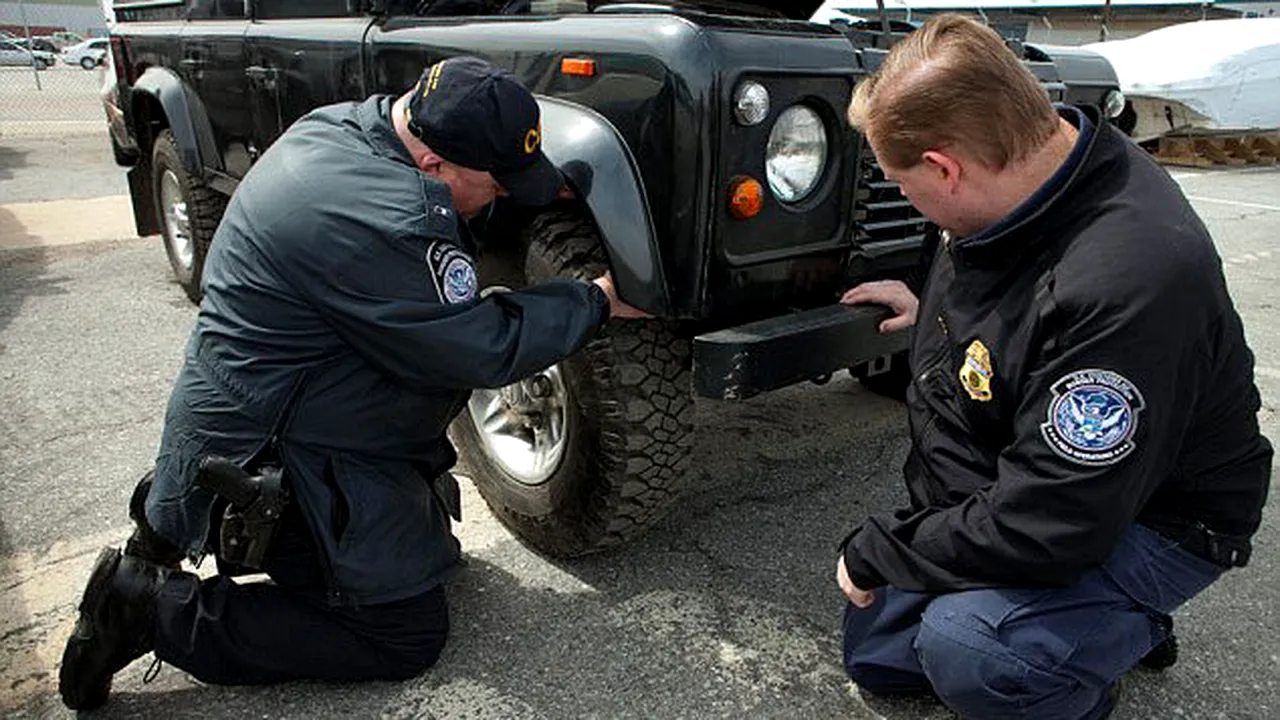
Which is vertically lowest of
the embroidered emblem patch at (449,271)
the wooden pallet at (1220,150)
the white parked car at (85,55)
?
the white parked car at (85,55)

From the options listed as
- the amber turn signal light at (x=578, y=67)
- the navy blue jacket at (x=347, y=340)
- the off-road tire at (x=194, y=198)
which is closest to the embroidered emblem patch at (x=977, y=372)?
the navy blue jacket at (x=347, y=340)

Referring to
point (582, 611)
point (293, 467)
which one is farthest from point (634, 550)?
point (293, 467)

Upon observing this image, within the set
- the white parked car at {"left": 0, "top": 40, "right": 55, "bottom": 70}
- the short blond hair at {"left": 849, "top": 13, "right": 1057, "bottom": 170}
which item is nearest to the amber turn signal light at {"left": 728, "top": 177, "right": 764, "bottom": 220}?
the short blond hair at {"left": 849, "top": 13, "right": 1057, "bottom": 170}

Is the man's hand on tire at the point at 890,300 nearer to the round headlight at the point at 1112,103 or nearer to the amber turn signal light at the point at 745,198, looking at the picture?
the amber turn signal light at the point at 745,198

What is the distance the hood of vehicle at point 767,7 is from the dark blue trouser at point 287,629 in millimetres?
2025

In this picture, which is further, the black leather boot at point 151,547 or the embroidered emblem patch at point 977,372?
the black leather boot at point 151,547

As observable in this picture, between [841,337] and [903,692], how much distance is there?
2.77 feet

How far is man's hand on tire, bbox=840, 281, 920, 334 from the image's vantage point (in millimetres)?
2431

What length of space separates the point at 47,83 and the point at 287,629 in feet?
81.4

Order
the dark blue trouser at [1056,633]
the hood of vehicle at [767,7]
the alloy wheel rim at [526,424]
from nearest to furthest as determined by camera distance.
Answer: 1. the dark blue trouser at [1056,633]
2. the alloy wheel rim at [526,424]
3. the hood of vehicle at [767,7]

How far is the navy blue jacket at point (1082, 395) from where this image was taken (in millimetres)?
1568

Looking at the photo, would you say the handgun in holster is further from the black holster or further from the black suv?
the black holster

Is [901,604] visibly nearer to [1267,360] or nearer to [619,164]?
[619,164]

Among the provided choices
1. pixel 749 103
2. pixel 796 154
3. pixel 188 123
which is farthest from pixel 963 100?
pixel 188 123
